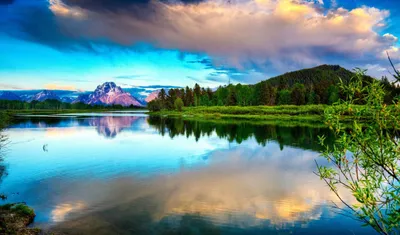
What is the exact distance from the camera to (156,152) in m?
Result: 39.5

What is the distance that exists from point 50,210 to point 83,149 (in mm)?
25701

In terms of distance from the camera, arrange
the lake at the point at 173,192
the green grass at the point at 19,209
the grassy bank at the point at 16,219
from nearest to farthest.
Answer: the grassy bank at the point at 16,219
the lake at the point at 173,192
the green grass at the point at 19,209

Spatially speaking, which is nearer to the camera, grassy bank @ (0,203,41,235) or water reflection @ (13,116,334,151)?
grassy bank @ (0,203,41,235)

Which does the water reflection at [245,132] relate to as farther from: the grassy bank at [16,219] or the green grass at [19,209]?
the grassy bank at [16,219]

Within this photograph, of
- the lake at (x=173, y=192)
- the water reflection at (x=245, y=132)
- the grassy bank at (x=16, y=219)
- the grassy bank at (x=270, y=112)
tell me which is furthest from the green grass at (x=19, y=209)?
the grassy bank at (x=270, y=112)

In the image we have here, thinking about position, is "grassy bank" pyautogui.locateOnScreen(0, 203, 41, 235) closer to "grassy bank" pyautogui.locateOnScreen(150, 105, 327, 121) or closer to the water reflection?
the water reflection

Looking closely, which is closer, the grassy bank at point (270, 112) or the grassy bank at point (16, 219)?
the grassy bank at point (16, 219)

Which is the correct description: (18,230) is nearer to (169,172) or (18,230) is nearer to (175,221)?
(175,221)

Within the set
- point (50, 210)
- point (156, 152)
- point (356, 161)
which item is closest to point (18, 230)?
point (50, 210)

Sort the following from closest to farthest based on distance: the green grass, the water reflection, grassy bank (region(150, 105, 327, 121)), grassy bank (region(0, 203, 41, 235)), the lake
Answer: grassy bank (region(0, 203, 41, 235)) → the lake → the green grass → the water reflection → grassy bank (region(150, 105, 327, 121))

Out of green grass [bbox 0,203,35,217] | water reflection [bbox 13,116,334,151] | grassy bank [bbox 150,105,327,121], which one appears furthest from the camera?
grassy bank [bbox 150,105,327,121]

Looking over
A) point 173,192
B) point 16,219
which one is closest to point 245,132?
point 173,192

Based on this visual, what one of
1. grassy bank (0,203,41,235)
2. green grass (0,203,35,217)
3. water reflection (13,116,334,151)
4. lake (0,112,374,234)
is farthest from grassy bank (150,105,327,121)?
grassy bank (0,203,41,235)

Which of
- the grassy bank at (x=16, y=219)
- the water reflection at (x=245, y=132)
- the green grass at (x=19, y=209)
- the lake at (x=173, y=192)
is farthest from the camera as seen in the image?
the water reflection at (x=245, y=132)
